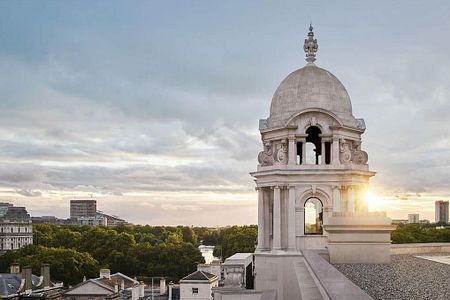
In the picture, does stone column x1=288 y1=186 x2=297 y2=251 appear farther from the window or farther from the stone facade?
the stone facade

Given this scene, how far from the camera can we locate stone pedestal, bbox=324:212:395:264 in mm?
25234

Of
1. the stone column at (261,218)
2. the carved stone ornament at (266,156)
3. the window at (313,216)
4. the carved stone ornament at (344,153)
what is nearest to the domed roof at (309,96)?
the carved stone ornament at (266,156)

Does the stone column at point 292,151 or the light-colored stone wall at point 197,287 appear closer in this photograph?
the stone column at point 292,151

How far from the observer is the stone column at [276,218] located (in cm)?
3794

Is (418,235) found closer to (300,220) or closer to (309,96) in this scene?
(300,220)

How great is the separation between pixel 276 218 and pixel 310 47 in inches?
419

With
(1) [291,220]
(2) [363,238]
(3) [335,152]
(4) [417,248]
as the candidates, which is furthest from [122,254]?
(2) [363,238]

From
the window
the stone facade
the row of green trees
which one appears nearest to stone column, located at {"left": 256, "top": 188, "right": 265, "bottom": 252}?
the window

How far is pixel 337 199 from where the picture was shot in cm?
3747

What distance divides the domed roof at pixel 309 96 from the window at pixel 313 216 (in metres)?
4.65

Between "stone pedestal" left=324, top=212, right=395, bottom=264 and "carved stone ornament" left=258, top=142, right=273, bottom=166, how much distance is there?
43.7 feet

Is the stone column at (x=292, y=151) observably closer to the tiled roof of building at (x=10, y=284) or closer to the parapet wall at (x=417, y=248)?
the parapet wall at (x=417, y=248)

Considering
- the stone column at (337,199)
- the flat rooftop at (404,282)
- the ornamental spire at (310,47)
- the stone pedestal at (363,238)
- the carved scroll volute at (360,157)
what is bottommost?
the flat rooftop at (404,282)

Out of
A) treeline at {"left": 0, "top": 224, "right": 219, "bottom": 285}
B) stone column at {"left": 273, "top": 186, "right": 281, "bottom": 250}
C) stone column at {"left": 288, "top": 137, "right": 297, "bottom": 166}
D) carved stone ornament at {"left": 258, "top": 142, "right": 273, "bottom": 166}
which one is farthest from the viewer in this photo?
treeline at {"left": 0, "top": 224, "right": 219, "bottom": 285}
